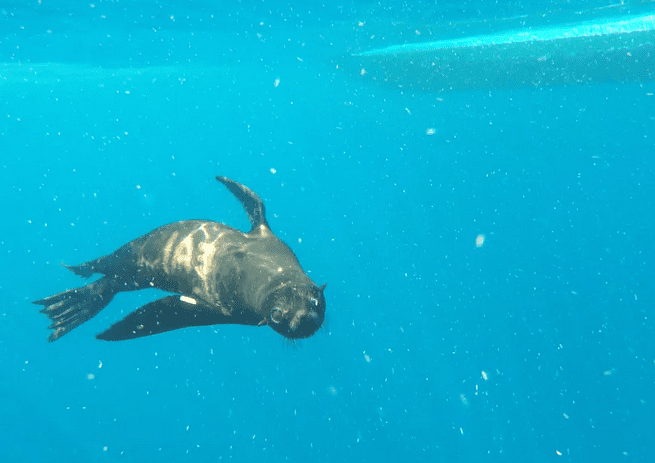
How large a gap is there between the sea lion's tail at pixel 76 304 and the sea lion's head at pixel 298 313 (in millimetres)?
3490

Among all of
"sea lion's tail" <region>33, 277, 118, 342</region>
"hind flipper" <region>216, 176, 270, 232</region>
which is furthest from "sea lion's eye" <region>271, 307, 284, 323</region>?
"sea lion's tail" <region>33, 277, 118, 342</region>

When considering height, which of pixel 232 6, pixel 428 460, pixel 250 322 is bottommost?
pixel 428 460

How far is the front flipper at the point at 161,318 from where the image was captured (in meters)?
4.45

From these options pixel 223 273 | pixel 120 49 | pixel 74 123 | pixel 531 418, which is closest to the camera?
pixel 223 273

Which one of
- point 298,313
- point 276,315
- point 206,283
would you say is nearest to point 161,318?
point 206,283

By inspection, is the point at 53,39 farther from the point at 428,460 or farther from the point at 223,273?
the point at 428,460

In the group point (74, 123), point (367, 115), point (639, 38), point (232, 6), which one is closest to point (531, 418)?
point (639, 38)

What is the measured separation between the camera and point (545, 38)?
59.5 ft

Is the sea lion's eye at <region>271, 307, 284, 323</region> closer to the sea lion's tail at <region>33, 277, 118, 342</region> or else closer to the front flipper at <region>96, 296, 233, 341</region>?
the front flipper at <region>96, 296, 233, 341</region>

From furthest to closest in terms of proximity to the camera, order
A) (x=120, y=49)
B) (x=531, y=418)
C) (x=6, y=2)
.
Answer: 1. (x=531, y=418)
2. (x=120, y=49)
3. (x=6, y=2)

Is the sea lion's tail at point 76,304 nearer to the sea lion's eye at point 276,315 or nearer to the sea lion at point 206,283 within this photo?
the sea lion at point 206,283

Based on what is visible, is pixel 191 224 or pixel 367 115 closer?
pixel 191 224

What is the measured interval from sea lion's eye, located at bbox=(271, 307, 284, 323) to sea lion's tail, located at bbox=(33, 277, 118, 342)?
354 centimetres

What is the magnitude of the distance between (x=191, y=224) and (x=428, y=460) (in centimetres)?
1960
